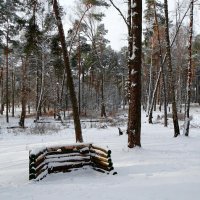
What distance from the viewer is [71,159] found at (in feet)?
32.5

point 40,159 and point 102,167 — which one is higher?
point 40,159

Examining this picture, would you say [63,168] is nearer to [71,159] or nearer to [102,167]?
[71,159]

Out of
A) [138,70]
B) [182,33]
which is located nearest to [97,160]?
[138,70]

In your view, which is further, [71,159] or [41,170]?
[71,159]

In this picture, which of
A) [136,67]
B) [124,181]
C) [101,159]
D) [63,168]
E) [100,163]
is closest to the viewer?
[124,181]

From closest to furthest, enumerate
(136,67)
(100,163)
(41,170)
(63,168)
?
(41,170)
(100,163)
(63,168)
(136,67)

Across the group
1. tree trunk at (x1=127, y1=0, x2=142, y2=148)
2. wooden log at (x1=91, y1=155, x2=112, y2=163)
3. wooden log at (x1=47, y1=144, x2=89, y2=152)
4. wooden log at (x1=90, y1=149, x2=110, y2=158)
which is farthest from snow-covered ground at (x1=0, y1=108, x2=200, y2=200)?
tree trunk at (x1=127, y1=0, x2=142, y2=148)

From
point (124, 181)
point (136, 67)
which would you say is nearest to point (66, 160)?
point (124, 181)

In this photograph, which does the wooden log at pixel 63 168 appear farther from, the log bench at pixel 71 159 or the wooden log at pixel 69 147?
the wooden log at pixel 69 147

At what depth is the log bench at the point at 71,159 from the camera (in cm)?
941

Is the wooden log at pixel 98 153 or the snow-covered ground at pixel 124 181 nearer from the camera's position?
the snow-covered ground at pixel 124 181

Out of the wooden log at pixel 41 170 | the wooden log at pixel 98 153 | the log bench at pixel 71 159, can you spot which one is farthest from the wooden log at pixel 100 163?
the wooden log at pixel 41 170

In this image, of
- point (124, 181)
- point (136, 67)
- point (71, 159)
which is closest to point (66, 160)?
point (71, 159)

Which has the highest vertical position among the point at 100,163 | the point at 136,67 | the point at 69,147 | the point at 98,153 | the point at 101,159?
the point at 136,67
